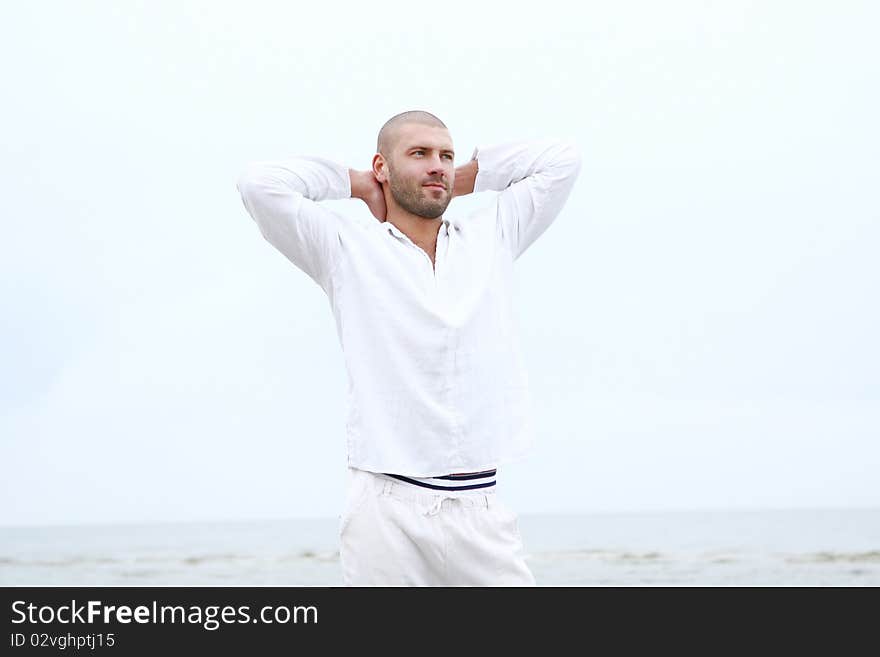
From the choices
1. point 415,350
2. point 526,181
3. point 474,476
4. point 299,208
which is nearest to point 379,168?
point 299,208

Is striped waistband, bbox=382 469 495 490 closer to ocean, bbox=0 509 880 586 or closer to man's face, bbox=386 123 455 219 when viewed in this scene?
man's face, bbox=386 123 455 219

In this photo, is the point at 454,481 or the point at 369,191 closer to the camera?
the point at 454,481

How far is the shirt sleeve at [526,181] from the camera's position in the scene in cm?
306

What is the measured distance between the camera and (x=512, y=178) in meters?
3.12

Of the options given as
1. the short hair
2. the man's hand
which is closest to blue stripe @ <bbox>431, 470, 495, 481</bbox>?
the man's hand

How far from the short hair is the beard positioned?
60 mm

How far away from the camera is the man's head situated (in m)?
2.83

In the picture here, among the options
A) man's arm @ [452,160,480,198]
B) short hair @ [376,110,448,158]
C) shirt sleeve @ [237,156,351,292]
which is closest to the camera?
shirt sleeve @ [237,156,351,292]

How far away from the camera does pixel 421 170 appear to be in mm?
2826

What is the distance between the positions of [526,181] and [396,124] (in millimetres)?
441

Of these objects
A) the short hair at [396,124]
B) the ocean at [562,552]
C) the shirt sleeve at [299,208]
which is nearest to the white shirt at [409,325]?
the shirt sleeve at [299,208]

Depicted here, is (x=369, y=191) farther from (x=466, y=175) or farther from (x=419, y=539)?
(x=419, y=539)

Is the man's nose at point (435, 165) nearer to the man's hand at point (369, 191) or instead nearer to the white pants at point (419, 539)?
the man's hand at point (369, 191)

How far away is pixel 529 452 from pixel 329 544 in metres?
9.31
